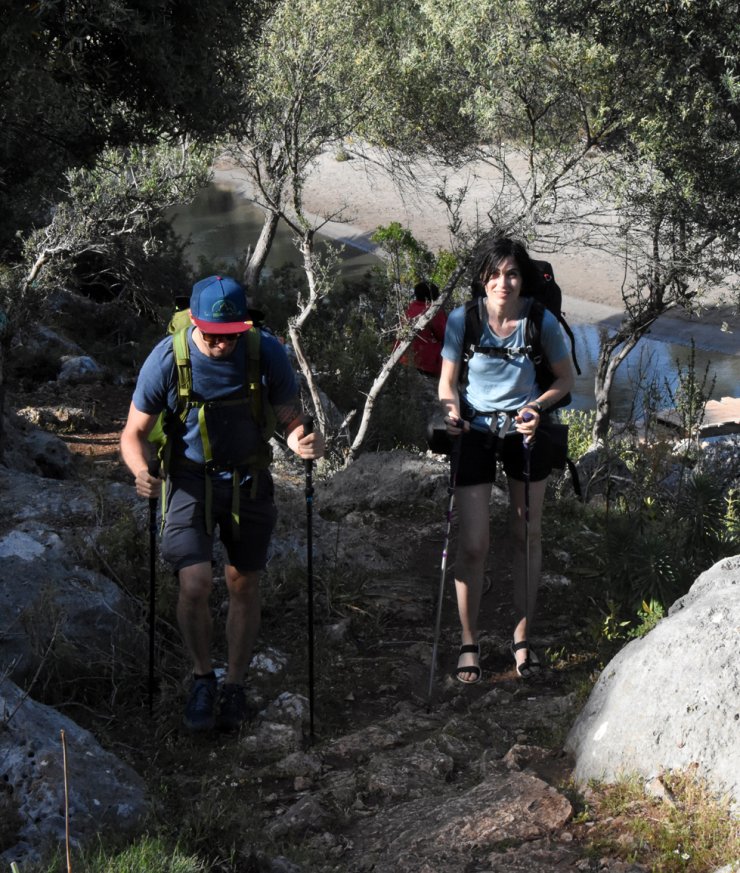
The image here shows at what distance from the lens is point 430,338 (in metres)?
10.8

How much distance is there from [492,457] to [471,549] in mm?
459

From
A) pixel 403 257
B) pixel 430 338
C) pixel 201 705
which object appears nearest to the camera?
pixel 201 705

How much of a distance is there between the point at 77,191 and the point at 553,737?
41.1ft

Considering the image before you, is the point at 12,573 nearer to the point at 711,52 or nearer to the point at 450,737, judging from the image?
the point at 450,737

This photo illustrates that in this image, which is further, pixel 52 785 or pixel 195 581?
pixel 195 581

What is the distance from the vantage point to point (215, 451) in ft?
15.5

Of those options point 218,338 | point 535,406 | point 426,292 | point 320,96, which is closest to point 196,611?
point 218,338

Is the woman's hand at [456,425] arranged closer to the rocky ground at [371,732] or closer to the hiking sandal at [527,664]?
the hiking sandal at [527,664]

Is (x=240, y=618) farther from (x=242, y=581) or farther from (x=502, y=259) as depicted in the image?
(x=502, y=259)

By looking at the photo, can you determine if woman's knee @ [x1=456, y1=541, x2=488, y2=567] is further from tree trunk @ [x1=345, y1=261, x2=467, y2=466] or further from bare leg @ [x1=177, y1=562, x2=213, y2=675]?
tree trunk @ [x1=345, y1=261, x2=467, y2=466]

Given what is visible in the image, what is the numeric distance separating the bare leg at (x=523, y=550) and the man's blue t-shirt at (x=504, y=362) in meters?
0.44

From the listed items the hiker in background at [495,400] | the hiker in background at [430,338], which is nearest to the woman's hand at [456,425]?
the hiker in background at [495,400]

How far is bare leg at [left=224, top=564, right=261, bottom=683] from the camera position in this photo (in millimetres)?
4977

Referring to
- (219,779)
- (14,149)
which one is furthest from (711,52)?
(219,779)
